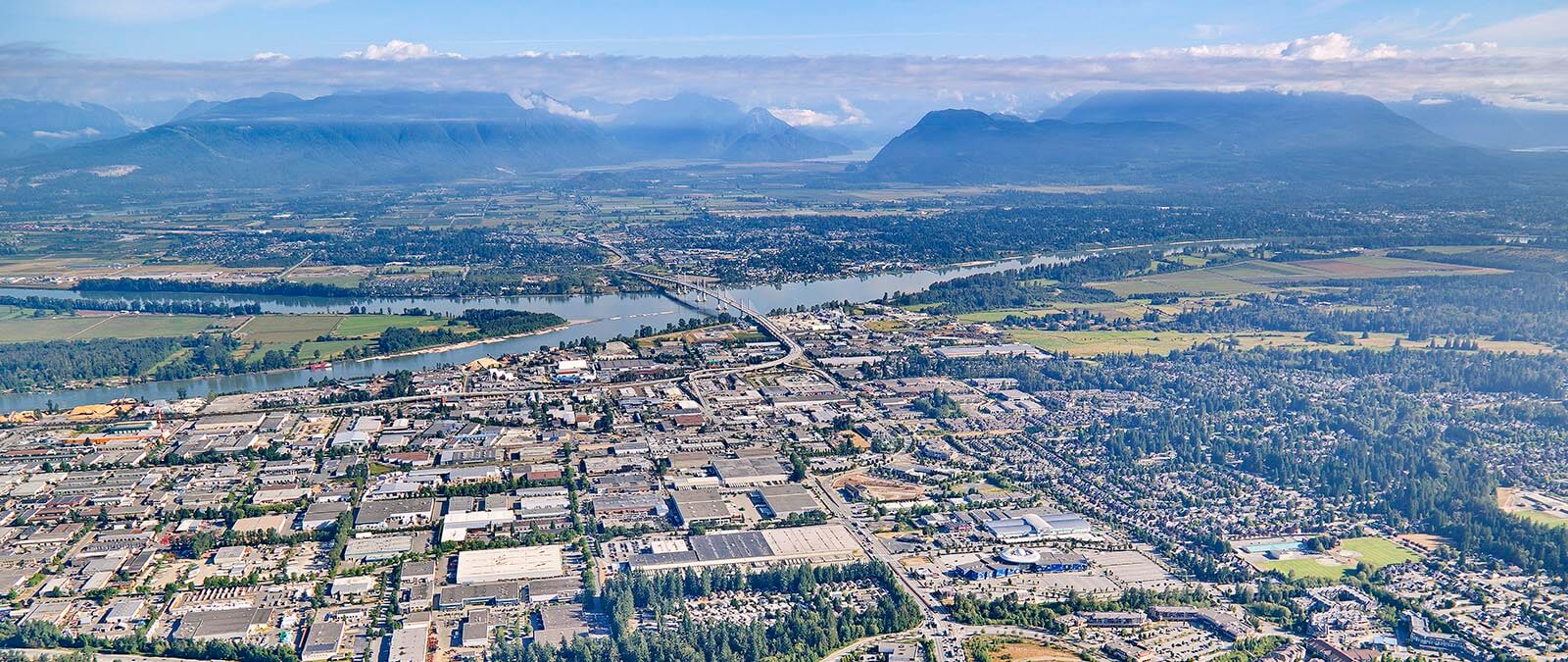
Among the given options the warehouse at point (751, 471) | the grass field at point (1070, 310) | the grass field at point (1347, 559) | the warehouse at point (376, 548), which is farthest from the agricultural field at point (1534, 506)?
the warehouse at point (376, 548)

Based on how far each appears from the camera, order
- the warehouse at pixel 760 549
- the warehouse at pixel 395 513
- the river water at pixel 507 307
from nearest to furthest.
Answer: the warehouse at pixel 760 549 → the warehouse at pixel 395 513 → the river water at pixel 507 307

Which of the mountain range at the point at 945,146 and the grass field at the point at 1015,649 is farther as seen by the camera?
the mountain range at the point at 945,146

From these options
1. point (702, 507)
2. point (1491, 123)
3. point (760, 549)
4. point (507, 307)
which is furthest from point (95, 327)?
point (1491, 123)

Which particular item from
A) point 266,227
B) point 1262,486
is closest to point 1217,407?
point 1262,486

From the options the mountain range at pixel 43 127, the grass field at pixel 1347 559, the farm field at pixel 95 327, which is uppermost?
the mountain range at pixel 43 127

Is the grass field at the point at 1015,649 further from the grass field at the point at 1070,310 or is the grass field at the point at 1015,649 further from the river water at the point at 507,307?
the grass field at the point at 1070,310

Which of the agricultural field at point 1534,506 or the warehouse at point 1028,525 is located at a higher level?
the agricultural field at point 1534,506

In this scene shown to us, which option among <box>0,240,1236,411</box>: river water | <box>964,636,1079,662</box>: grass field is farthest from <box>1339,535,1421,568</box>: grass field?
<box>0,240,1236,411</box>: river water
